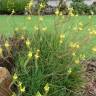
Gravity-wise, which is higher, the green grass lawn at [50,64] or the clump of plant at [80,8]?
the green grass lawn at [50,64]

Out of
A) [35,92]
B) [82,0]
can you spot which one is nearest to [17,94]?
[35,92]

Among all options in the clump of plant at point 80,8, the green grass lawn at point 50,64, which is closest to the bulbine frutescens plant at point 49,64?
the green grass lawn at point 50,64

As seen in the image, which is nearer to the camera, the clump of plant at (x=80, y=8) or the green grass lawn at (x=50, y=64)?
the green grass lawn at (x=50, y=64)

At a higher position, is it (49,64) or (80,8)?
(49,64)

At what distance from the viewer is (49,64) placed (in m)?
6.23

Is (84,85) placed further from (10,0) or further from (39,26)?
(10,0)

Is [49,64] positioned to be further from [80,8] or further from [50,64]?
[80,8]

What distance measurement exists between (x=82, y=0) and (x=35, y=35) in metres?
13.7

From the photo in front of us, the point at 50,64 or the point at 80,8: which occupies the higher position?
the point at 50,64

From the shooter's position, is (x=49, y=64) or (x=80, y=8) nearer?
(x=49, y=64)

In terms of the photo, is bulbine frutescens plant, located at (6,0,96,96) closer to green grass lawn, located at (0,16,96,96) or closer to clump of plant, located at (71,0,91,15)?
green grass lawn, located at (0,16,96,96)

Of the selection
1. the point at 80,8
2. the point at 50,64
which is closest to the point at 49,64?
the point at 50,64

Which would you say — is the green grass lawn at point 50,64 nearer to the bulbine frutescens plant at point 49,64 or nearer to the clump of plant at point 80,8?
the bulbine frutescens plant at point 49,64

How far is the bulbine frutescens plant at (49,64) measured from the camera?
238 inches
